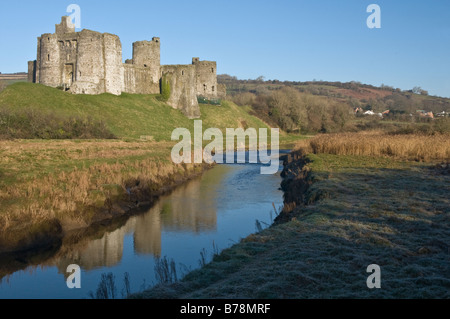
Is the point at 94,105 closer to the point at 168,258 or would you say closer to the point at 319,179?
the point at 319,179

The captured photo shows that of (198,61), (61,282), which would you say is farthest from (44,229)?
(198,61)

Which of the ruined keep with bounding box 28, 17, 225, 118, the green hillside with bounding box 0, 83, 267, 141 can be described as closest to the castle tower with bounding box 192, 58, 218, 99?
the green hillside with bounding box 0, 83, 267, 141

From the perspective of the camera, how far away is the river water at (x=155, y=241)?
31.0ft

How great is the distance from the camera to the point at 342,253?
7.77m

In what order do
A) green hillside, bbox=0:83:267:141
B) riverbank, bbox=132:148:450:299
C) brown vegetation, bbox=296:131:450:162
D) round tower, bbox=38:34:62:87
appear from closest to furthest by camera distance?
riverbank, bbox=132:148:450:299, brown vegetation, bbox=296:131:450:162, green hillside, bbox=0:83:267:141, round tower, bbox=38:34:62:87

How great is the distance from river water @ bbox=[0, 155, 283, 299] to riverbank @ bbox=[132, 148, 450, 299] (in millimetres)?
1875

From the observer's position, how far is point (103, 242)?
12625 mm

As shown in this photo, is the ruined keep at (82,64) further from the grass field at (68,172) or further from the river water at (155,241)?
the river water at (155,241)

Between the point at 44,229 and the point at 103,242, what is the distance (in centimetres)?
170

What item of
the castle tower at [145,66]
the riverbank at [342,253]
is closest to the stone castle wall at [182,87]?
the castle tower at [145,66]

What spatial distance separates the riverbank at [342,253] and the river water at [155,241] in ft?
6.15

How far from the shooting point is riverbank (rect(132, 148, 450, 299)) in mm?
6293

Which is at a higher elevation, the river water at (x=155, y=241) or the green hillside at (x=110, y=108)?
the green hillside at (x=110, y=108)

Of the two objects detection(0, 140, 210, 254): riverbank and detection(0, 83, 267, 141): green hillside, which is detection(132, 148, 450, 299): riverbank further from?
detection(0, 83, 267, 141): green hillside
